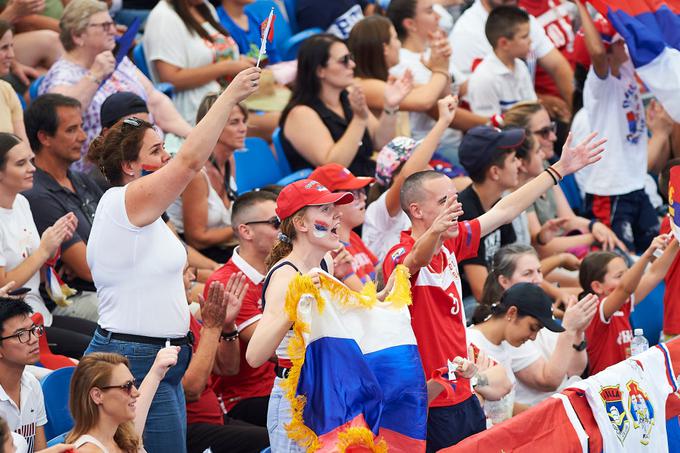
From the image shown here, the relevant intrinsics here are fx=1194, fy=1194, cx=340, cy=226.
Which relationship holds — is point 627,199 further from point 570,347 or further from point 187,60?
point 187,60

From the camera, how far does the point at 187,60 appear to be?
9.12m

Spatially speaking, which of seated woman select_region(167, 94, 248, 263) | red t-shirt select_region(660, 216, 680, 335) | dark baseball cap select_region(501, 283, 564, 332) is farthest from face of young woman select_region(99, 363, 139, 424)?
red t-shirt select_region(660, 216, 680, 335)

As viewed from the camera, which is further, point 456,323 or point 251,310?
point 251,310

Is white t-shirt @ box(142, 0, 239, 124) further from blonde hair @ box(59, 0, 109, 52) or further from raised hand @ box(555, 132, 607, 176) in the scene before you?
raised hand @ box(555, 132, 607, 176)

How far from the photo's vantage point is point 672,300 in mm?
7211

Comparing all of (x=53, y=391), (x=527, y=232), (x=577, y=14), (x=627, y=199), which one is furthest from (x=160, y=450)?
(x=577, y=14)

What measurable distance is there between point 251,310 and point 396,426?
1.47 meters

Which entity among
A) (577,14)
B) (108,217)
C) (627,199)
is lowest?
(627,199)

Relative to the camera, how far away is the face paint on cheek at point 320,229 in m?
5.02

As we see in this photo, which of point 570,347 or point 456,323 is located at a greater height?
point 456,323

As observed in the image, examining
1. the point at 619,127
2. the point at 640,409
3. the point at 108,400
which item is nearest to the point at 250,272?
the point at 108,400

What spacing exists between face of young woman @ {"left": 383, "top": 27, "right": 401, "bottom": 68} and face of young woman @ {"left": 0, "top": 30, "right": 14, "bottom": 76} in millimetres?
2870

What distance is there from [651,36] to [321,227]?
431 cm

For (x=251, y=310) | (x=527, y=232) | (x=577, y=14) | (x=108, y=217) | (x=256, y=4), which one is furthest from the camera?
(x=577, y=14)
